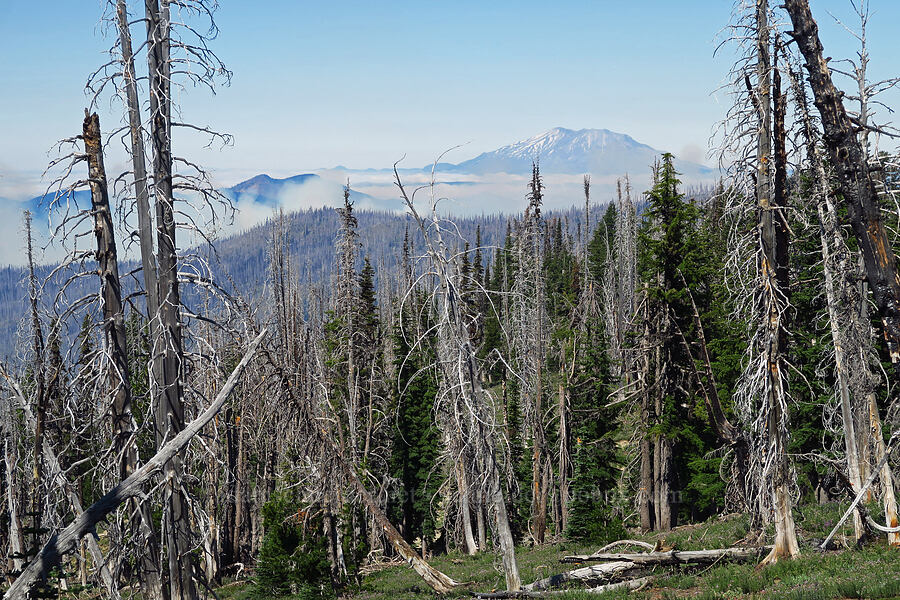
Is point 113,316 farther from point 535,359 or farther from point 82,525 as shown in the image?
point 535,359

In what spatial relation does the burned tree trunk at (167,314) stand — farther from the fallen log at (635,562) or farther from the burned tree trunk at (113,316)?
the fallen log at (635,562)

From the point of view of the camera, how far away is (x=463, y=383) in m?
12.7

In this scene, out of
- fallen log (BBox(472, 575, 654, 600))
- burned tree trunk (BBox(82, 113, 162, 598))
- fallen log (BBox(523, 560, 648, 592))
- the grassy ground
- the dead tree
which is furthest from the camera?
the dead tree

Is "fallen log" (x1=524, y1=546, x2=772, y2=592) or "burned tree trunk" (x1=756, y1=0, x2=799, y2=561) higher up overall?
"burned tree trunk" (x1=756, y1=0, x2=799, y2=561)

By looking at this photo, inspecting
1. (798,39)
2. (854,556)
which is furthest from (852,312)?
(798,39)

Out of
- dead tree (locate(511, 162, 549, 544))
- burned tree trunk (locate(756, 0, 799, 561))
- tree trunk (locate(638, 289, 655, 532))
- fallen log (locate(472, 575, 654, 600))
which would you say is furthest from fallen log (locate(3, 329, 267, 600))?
tree trunk (locate(638, 289, 655, 532))

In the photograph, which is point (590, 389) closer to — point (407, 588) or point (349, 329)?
point (349, 329)

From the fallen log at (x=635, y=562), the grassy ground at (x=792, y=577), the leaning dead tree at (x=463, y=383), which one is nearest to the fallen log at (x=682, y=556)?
the fallen log at (x=635, y=562)

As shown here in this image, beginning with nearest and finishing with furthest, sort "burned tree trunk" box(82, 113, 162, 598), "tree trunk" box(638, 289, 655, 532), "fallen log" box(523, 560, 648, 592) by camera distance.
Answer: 1. "burned tree trunk" box(82, 113, 162, 598)
2. "fallen log" box(523, 560, 648, 592)
3. "tree trunk" box(638, 289, 655, 532)

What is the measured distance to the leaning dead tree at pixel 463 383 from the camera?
1274 centimetres

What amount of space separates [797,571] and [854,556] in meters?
2.00

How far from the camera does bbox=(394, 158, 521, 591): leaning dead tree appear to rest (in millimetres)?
12742

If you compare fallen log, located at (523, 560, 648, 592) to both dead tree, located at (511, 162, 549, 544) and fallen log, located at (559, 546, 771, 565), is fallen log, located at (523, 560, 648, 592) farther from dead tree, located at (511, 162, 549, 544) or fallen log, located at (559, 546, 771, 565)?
dead tree, located at (511, 162, 549, 544)

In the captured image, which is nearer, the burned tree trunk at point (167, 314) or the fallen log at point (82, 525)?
the fallen log at point (82, 525)
